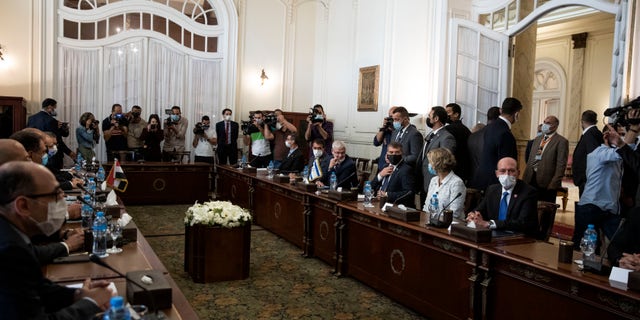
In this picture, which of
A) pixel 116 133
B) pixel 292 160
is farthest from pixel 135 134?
pixel 292 160

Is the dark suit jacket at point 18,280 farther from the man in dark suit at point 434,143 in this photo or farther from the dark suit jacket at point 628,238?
the man in dark suit at point 434,143

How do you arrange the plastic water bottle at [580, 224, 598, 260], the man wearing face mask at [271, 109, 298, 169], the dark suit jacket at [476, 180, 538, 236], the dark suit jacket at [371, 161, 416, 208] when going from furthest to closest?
1. the man wearing face mask at [271, 109, 298, 169]
2. the dark suit jacket at [371, 161, 416, 208]
3. the dark suit jacket at [476, 180, 538, 236]
4. the plastic water bottle at [580, 224, 598, 260]

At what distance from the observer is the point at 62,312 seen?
1664 millimetres

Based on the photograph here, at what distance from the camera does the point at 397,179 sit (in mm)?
4859

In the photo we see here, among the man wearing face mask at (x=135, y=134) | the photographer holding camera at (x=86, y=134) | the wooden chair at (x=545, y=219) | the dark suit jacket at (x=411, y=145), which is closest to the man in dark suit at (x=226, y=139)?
the man wearing face mask at (x=135, y=134)

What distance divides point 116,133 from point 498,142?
6364mm

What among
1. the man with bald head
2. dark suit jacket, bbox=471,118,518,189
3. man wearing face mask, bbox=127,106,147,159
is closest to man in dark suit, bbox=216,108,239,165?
man wearing face mask, bbox=127,106,147,159

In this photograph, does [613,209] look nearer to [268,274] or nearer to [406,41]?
[268,274]

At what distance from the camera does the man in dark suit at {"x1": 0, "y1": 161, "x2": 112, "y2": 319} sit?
1.51m

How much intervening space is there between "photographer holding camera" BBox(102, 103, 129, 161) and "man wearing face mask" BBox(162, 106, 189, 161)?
2.57 feet

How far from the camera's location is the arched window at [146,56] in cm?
952

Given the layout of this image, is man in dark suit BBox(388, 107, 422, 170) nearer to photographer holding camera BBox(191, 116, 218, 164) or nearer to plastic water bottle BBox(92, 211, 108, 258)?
plastic water bottle BBox(92, 211, 108, 258)

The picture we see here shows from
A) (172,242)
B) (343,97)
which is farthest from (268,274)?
(343,97)

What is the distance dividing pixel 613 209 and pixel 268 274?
→ 297 cm
